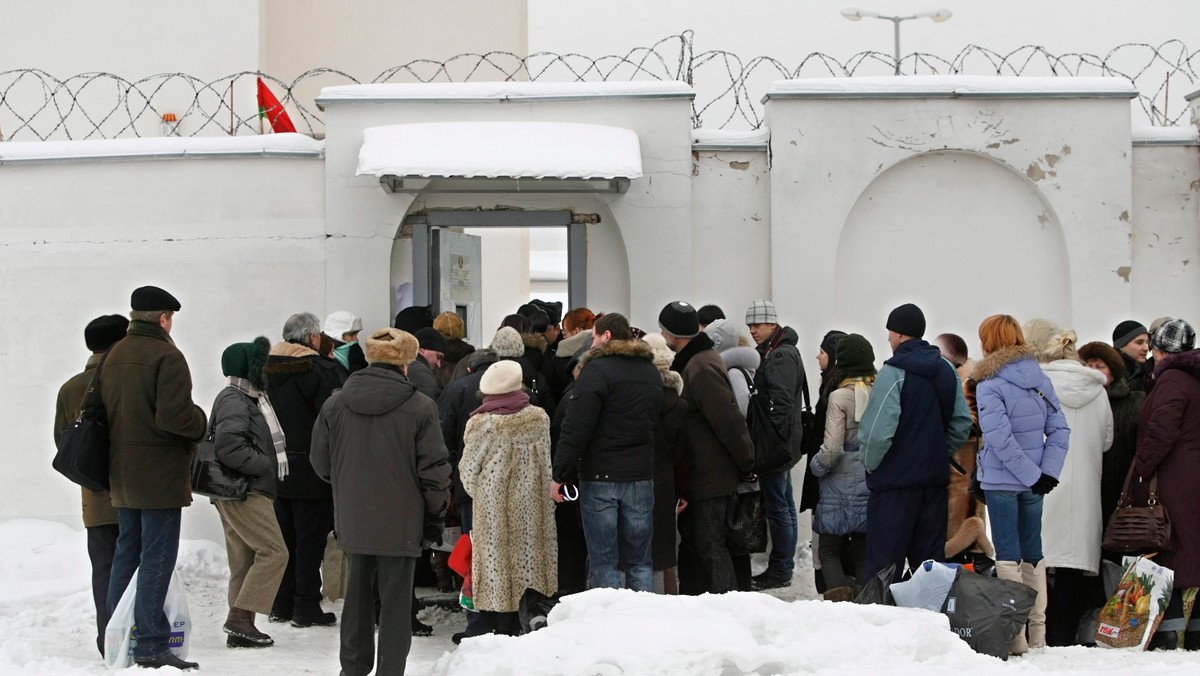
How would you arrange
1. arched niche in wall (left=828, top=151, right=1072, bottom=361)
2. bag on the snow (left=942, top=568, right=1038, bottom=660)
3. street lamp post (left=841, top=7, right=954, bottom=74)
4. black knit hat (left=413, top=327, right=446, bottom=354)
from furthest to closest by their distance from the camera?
street lamp post (left=841, top=7, right=954, bottom=74)
arched niche in wall (left=828, top=151, right=1072, bottom=361)
black knit hat (left=413, top=327, right=446, bottom=354)
bag on the snow (left=942, top=568, right=1038, bottom=660)

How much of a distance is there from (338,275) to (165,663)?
413cm

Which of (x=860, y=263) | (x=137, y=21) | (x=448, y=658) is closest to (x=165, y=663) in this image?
(x=448, y=658)

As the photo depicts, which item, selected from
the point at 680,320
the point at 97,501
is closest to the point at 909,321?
the point at 680,320

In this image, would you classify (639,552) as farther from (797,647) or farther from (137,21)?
(137,21)

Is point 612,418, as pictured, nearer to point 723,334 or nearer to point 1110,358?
point 723,334

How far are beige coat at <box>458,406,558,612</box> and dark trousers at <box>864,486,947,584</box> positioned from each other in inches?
67.0

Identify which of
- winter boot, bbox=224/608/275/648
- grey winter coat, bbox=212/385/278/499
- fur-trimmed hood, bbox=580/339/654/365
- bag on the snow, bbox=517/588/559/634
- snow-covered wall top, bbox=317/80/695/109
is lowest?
winter boot, bbox=224/608/275/648

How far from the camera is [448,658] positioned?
5938mm

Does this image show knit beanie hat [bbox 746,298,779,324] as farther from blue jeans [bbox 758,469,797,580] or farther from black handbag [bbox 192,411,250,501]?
black handbag [bbox 192,411,250,501]

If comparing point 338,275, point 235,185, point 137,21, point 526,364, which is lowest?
point 526,364

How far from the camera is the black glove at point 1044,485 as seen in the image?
21.2 feet

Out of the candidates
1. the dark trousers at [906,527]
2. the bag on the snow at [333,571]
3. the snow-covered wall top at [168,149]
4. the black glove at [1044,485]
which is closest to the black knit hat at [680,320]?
the dark trousers at [906,527]

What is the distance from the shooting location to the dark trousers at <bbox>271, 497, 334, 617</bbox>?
737cm

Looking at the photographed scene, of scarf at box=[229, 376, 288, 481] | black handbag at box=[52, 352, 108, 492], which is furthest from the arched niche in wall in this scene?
black handbag at box=[52, 352, 108, 492]
